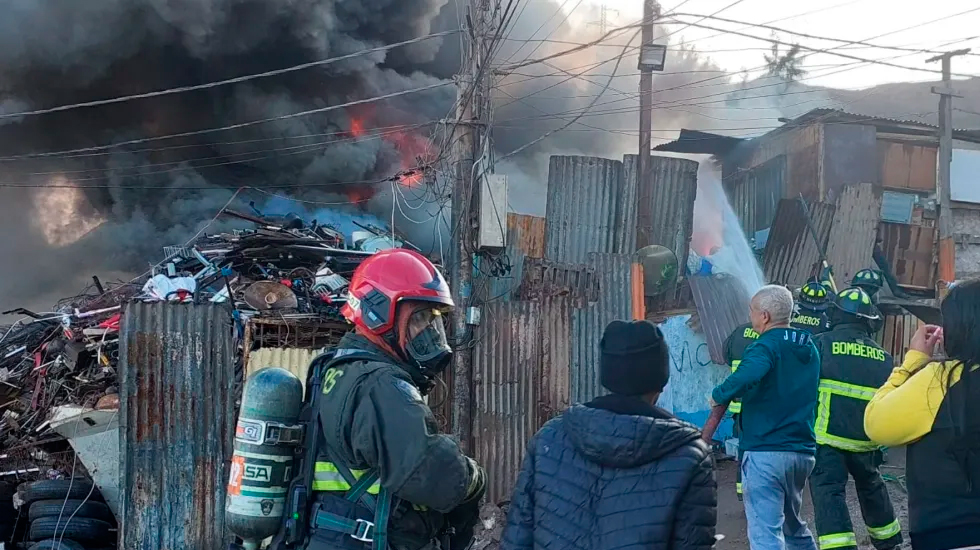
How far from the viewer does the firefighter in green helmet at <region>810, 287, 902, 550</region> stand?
4.37 meters

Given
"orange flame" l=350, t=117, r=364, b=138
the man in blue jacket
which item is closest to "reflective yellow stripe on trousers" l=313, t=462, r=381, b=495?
the man in blue jacket

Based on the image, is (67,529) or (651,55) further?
(651,55)

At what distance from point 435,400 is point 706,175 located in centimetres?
1375

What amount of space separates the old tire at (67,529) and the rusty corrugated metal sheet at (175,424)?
22 cm

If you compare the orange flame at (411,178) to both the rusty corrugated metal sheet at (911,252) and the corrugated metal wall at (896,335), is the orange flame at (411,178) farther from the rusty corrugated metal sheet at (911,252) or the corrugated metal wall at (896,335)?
the rusty corrugated metal sheet at (911,252)

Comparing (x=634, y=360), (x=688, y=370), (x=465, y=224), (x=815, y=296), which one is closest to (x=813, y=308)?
(x=815, y=296)

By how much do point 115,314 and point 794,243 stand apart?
909 centimetres

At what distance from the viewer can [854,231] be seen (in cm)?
1035

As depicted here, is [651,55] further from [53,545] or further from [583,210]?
[53,545]

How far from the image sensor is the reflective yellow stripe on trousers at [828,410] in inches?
173

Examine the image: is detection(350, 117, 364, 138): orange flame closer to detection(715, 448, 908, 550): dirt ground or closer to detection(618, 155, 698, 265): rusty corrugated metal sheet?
detection(618, 155, 698, 265): rusty corrugated metal sheet

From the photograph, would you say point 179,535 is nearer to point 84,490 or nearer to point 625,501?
point 84,490

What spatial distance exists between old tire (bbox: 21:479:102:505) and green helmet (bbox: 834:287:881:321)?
6.10m

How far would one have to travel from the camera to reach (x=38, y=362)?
791 centimetres
